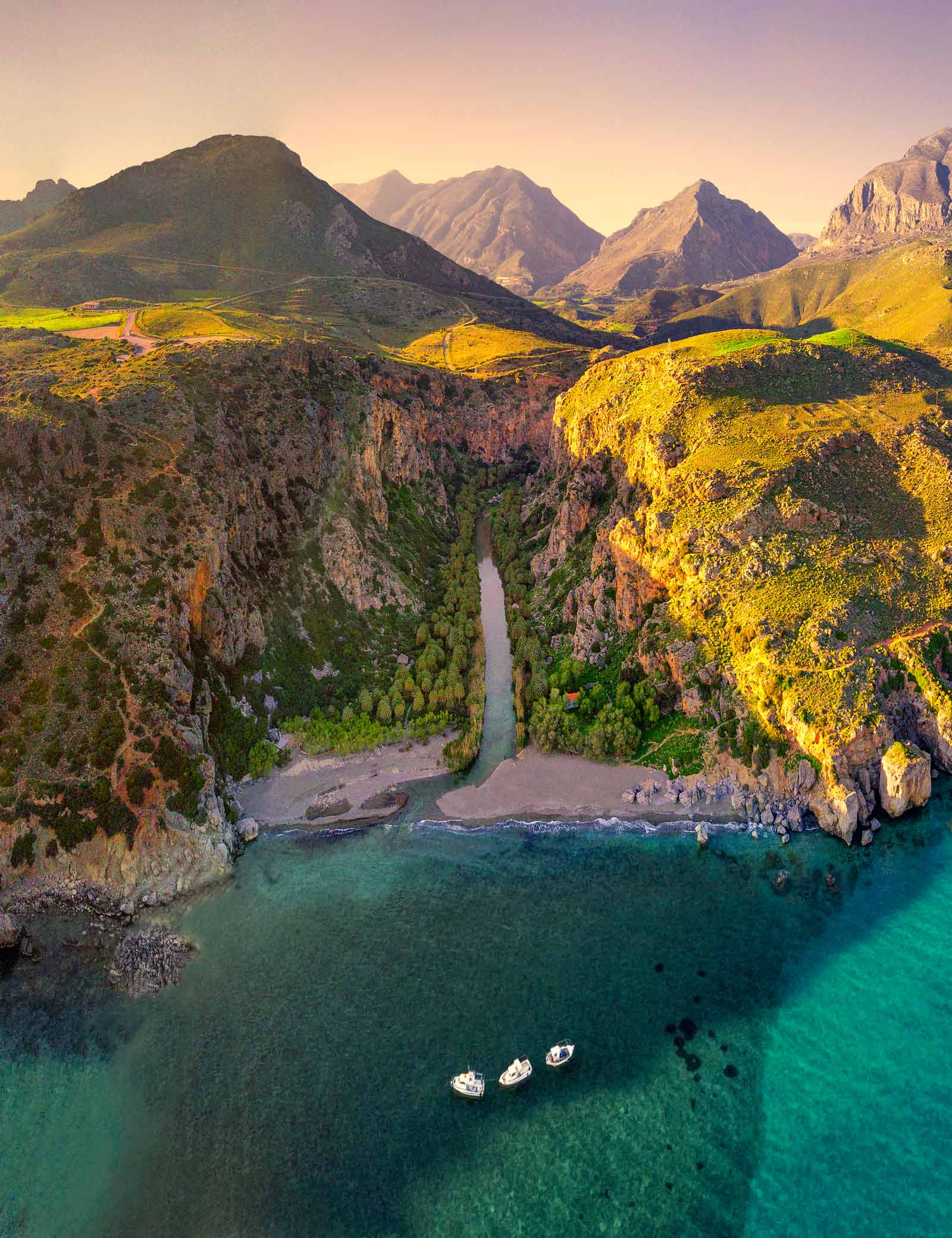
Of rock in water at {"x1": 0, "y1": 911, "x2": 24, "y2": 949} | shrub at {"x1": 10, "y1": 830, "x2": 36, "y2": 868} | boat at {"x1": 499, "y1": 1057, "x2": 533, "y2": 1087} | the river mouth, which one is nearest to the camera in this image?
boat at {"x1": 499, "y1": 1057, "x2": 533, "y2": 1087}

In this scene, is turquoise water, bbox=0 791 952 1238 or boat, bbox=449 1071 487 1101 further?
boat, bbox=449 1071 487 1101

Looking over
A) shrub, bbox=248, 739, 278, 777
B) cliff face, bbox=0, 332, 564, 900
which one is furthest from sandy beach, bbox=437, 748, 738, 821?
cliff face, bbox=0, 332, 564, 900

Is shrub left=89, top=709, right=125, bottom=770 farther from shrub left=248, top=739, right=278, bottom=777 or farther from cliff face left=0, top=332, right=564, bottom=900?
shrub left=248, top=739, right=278, bottom=777

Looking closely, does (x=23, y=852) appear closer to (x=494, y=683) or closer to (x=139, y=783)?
(x=139, y=783)

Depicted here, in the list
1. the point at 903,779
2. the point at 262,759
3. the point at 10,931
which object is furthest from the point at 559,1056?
the point at 10,931

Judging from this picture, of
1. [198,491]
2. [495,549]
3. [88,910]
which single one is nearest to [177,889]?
[88,910]

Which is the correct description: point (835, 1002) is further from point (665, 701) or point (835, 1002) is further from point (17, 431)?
point (17, 431)
